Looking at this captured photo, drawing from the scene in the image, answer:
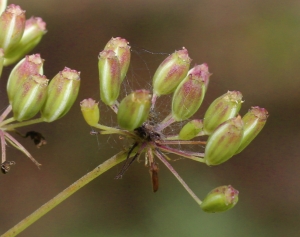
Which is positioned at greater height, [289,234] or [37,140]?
[37,140]

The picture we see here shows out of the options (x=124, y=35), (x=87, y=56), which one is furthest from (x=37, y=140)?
(x=124, y=35)

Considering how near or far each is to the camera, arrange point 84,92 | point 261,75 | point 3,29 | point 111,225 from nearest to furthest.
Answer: point 3,29
point 111,225
point 84,92
point 261,75

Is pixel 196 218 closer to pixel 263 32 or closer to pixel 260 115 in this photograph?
pixel 260 115

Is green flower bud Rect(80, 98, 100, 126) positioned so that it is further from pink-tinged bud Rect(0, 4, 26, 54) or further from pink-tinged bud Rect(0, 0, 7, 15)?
pink-tinged bud Rect(0, 0, 7, 15)

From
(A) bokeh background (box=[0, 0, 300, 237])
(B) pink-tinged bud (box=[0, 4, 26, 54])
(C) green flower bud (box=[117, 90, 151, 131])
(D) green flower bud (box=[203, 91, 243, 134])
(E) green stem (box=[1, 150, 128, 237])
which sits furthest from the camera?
(A) bokeh background (box=[0, 0, 300, 237])

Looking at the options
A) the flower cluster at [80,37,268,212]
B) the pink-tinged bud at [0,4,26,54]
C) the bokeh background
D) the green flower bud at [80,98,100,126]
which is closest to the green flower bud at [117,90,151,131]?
the flower cluster at [80,37,268,212]

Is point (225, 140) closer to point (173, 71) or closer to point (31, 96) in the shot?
point (173, 71)

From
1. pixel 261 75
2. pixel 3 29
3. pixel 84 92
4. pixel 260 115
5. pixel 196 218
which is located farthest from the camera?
pixel 261 75
